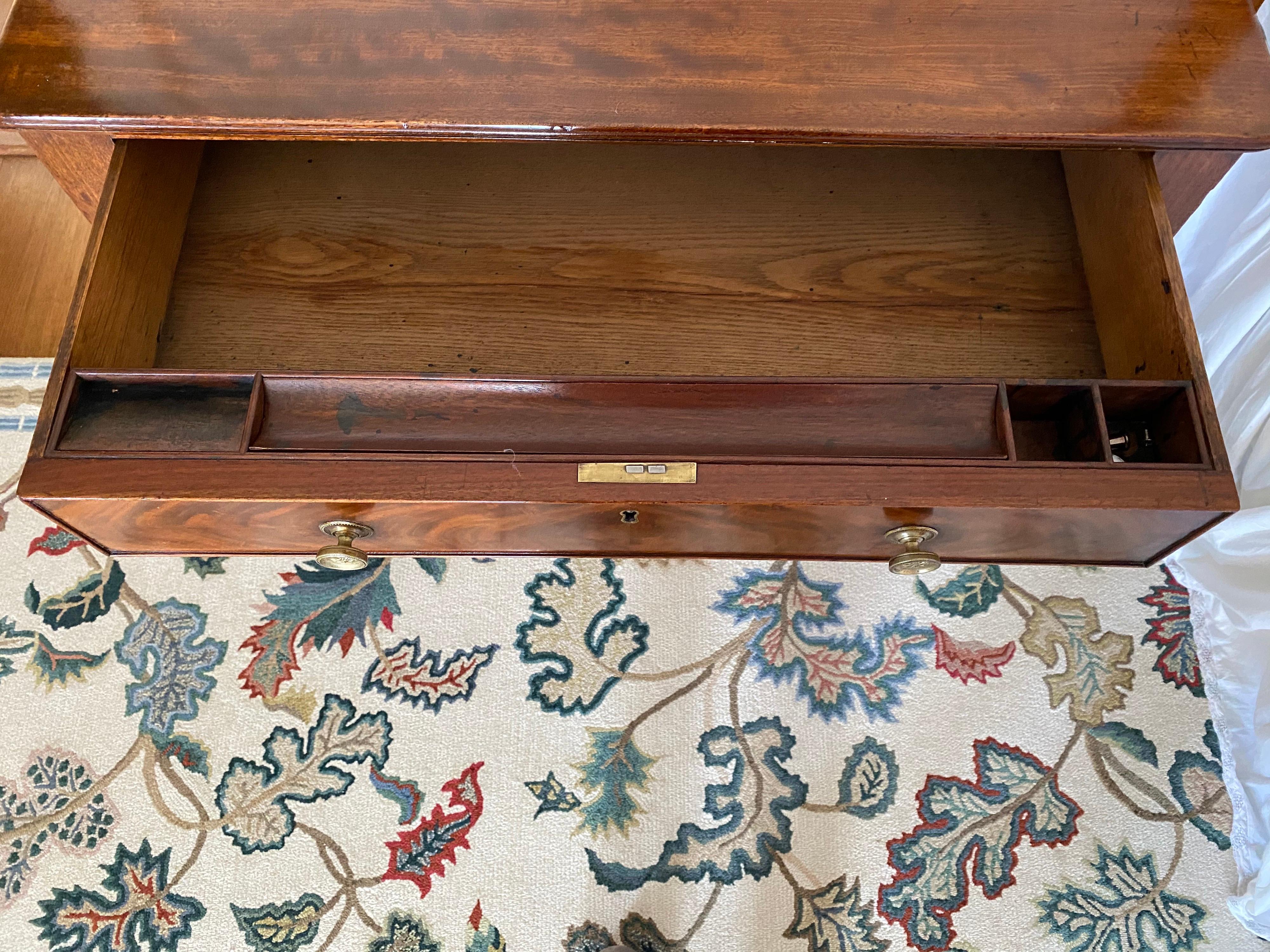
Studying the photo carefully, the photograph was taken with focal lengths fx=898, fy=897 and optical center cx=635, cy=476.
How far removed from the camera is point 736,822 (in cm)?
89

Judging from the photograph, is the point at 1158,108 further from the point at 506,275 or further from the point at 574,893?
the point at 574,893

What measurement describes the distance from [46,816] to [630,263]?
801mm

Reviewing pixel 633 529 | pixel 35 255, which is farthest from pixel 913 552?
pixel 35 255

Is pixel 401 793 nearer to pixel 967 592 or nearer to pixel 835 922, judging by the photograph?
pixel 835 922

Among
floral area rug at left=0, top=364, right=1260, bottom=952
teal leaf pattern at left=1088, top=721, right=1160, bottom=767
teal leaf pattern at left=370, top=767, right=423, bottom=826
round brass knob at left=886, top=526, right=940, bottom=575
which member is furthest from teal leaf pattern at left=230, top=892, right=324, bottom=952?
teal leaf pattern at left=1088, top=721, right=1160, bottom=767

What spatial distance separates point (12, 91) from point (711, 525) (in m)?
0.64

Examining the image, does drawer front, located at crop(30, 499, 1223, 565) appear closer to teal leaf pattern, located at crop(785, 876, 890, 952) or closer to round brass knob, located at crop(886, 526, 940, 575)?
round brass knob, located at crop(886, 526, 940, 575)

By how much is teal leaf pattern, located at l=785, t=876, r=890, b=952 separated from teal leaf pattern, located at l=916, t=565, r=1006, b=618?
30 centimetres

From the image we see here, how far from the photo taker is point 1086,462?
669 millimetres

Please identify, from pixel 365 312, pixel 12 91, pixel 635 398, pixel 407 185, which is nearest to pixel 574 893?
pixel 635 398

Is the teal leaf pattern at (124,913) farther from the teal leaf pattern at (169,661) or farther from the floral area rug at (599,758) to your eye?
the teal leaf pattern at (169,661)

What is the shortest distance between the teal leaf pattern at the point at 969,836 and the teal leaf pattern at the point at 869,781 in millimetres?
30

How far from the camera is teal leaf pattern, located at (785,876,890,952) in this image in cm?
85

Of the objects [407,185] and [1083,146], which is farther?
[407,185]
